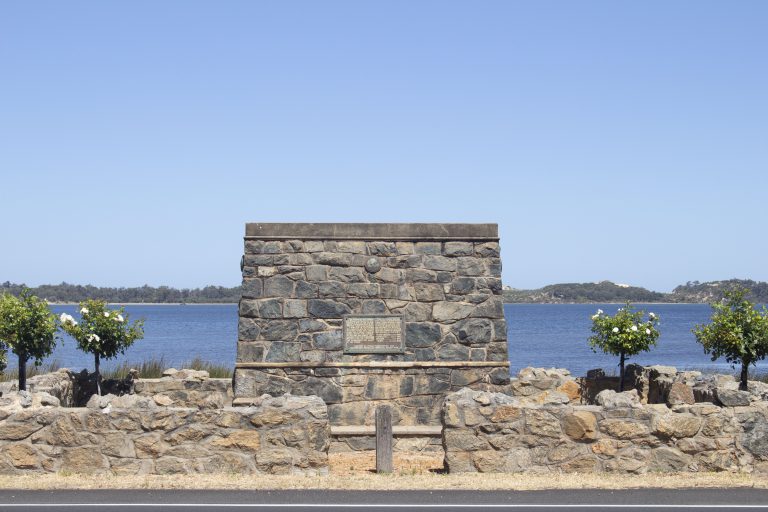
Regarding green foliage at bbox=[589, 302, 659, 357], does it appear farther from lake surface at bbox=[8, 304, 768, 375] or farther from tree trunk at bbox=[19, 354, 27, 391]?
lake surface at bbox=[8, 304, 768, 375]

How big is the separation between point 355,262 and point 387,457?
4.58m

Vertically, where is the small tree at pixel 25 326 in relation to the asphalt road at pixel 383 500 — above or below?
above

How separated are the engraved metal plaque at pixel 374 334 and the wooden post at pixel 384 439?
3754mm

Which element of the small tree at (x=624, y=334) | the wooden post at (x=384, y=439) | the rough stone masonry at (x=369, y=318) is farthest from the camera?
the small tree at (x=624, y=334)

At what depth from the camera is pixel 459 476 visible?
12062 millimetres

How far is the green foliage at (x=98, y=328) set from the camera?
706 inches

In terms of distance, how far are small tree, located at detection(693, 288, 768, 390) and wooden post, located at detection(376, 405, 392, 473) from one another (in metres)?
7.46

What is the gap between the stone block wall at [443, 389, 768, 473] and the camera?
12.2 metres

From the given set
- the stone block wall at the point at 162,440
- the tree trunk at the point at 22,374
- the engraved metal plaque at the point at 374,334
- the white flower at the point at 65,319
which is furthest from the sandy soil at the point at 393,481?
the white flower at the point at 65,319

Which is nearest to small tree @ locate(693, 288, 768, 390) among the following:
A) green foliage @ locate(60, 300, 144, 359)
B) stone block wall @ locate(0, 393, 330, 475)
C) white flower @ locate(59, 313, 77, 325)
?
stone block wall @ locate(0, 393, 330, 475)

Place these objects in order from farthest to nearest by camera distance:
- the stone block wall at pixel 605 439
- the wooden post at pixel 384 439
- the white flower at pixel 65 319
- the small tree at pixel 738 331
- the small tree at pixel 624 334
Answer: the small tree at pixel 624 334 < the white flower at pixel 65 319 < the small tree at pixel 738 331 < the wooden post at pixel 384 439 < the stone block wall at pixel 605 439

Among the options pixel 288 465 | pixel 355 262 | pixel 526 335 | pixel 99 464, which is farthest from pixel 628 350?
pixel 526 335

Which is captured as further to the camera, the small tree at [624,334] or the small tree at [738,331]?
the small tree at [624,334]

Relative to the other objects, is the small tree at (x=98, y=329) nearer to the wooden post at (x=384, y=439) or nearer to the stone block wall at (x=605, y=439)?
the wooden post at (x=384, y=439)
